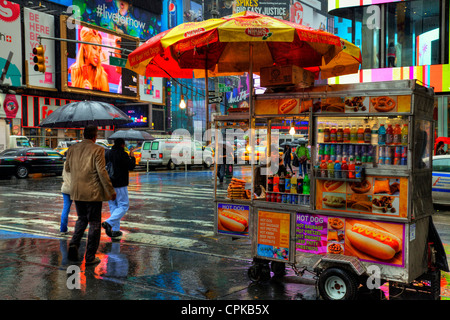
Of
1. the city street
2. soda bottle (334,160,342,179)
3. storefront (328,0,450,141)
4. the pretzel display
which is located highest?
storefront (328,0,450,141)

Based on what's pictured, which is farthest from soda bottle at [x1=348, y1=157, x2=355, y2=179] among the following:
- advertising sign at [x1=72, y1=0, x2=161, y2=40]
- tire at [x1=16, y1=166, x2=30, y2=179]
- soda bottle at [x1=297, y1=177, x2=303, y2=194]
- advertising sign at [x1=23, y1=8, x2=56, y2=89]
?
advertising sign at [x1=72, y1=0, x2=161, y2=40]

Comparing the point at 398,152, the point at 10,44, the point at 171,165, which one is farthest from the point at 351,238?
the point at 10,44

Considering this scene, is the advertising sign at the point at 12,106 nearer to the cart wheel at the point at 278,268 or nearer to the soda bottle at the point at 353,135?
the cart wheel at the point at 278,268

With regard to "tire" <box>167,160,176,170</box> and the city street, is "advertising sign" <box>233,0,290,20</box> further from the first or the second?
the city street

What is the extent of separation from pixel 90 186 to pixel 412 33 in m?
20.3

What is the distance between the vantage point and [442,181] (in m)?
11.5

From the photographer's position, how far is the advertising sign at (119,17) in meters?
42.7

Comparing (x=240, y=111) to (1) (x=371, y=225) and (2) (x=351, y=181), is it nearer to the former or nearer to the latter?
(2) (x=351, y=181)

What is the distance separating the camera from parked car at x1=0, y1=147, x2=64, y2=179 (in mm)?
21547

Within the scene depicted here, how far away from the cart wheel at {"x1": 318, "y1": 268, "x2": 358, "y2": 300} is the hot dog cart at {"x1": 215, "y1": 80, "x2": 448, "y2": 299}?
0.04 feet

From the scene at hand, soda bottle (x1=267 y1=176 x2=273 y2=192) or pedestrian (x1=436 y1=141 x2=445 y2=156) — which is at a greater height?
pedestrian (x1=436 y1=141 x2=445 y2=156)

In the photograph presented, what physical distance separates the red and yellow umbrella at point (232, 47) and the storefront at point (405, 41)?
15587mm
